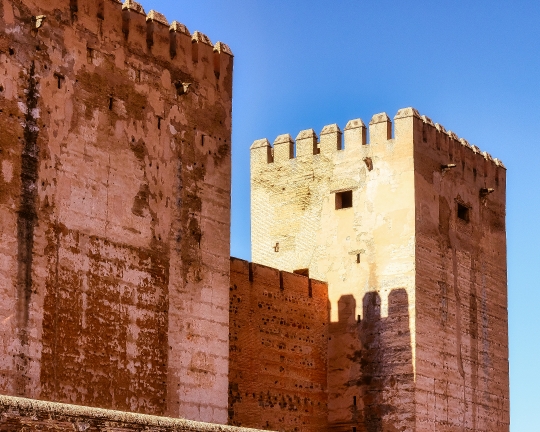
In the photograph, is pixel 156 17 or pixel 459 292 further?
pixel 459 292

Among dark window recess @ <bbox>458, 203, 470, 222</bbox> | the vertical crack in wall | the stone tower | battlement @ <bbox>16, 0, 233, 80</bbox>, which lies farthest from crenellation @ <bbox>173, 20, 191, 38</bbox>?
dark window recess @ <bbox>458, 203, 470, 222</bbox>

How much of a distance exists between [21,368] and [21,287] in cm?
100

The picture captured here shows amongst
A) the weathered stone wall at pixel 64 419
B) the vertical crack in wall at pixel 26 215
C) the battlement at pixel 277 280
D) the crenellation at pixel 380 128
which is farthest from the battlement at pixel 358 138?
the weathered stone wall at pixel 64 419

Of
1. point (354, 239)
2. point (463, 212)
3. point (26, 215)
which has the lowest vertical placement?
point (26, 215)

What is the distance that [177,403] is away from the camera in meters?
18.0

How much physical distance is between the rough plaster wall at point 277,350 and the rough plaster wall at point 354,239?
0.40m

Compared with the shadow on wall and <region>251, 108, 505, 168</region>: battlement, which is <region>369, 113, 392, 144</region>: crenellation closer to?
<region>251, 108, 505, 168</region>: battlement

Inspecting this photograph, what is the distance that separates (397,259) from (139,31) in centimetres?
691

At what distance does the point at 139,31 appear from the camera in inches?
730

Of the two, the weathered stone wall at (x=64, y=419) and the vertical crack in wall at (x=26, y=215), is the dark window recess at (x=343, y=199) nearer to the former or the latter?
the vertical crack in wall at (x=26, y=215)

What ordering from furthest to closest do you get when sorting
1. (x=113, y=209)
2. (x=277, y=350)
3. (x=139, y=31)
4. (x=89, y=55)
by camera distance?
1. (x=277, y=350)
2. (x=139, y=31)
3. (x=89, y=55)
4. (x=113, y=209)

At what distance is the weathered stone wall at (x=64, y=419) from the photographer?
12477 millimetres

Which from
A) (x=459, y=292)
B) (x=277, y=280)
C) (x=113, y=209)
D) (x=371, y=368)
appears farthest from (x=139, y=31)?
(x=459, y=292)

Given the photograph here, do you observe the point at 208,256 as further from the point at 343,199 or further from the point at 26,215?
the point at 343,199
